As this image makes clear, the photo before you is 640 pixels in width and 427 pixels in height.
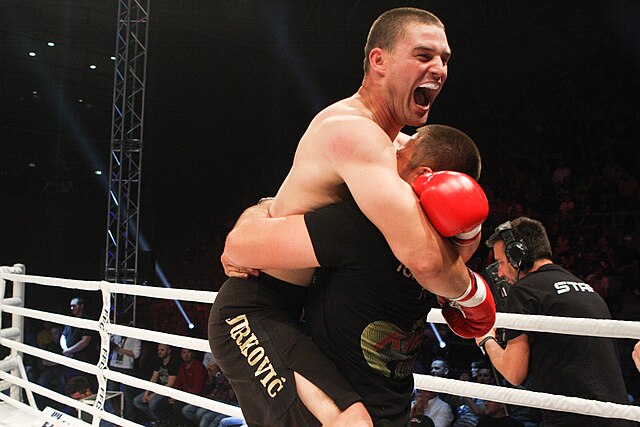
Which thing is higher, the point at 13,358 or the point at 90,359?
the point at 13,358

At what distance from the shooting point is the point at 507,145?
346 inches

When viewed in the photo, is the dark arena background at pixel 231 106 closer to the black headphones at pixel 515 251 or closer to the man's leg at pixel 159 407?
the man's leg at pixel 159 407

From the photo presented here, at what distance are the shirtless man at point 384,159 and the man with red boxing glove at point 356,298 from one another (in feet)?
0.14

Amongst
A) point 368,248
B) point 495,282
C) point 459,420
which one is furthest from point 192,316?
point 368,248

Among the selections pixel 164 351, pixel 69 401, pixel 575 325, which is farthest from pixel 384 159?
pixel 164 351

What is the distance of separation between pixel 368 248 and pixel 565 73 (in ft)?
27.4

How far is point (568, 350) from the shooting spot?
2.03 metres

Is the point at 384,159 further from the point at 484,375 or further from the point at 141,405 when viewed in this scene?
the point at 141,405

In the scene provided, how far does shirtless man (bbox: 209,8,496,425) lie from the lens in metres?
1.12

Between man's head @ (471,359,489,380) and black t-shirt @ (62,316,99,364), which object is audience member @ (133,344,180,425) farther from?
man's head @ (471,359,489,380)

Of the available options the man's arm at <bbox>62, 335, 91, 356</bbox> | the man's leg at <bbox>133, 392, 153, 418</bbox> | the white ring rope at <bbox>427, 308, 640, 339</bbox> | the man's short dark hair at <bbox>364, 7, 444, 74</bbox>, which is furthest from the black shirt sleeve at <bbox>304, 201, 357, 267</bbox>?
the man's arm at <bbox>62, 335, 91, 356</bbox>

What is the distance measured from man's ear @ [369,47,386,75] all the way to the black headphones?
1.07 meters

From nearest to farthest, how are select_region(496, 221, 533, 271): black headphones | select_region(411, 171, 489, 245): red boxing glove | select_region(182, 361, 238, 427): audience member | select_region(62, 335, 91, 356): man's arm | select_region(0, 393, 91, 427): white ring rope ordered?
select_region(411, 171, 489, 245): red boxing glove < select_region(496, 221, 533, 271): black headphones < select_region(0, 393, 91, 427): white ring rope < select_region(182, 361, 238, 427): audience member < select_region(62, 335, 91, 356): man's arm

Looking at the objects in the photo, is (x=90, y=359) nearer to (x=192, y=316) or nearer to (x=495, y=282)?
(x=192, y=316)
